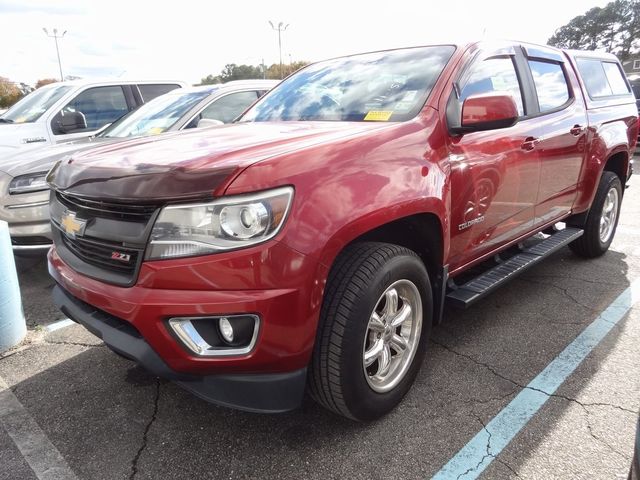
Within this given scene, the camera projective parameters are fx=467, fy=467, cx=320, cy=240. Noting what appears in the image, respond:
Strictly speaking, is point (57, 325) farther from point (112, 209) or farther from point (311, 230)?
point (311, 230)

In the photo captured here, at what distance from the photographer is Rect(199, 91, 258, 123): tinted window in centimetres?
515

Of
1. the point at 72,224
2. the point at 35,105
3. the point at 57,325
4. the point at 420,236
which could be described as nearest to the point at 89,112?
the point at 35,105

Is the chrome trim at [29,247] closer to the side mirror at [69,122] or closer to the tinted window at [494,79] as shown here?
the side mirror at [69,122]

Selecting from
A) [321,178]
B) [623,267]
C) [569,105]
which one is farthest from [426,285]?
[623,267]

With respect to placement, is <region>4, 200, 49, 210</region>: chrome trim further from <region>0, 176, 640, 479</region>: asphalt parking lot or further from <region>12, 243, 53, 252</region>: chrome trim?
<region>0, 176, 640, 479</region>: asphalt parking lot

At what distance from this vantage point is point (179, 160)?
6.03ft

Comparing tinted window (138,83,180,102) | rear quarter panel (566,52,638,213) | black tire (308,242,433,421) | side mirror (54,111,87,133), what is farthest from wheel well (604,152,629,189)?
side mirror (54,111,87,133)

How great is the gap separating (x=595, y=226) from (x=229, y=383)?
3.89 metres

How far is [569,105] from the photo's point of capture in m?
3.65

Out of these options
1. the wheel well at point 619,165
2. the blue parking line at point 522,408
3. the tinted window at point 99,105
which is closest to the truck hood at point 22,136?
the tinted window at point 99,105

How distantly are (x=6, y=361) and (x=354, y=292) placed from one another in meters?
2.47

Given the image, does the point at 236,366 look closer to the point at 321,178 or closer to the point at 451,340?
the point at 321,178

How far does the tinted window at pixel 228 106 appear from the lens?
5152 millimetres

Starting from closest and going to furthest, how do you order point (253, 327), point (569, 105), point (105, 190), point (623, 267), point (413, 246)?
point (253, 327) < point (105, 190) < point (413, 246) < point (569, 105) < point (623, 267)
